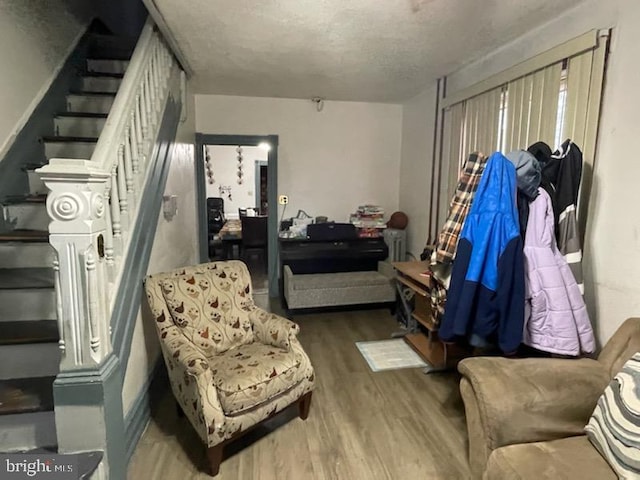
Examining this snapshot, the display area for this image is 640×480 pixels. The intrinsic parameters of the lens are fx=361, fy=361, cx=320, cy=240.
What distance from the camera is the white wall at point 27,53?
2143 millimetres

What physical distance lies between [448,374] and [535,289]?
4.11 ft

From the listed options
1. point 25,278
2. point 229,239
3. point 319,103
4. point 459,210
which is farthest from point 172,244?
point 229,239

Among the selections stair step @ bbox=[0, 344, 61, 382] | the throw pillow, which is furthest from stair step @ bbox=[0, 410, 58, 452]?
the throw pillow

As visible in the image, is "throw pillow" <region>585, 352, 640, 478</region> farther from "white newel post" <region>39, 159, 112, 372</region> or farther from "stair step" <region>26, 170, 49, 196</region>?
"stair step" <region>26, 170, 49, 196</region>

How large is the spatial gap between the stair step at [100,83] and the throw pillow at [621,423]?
12.1 feet

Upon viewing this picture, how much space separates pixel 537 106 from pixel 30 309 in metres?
3.06

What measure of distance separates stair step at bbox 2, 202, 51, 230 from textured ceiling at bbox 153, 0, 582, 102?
1.36 m

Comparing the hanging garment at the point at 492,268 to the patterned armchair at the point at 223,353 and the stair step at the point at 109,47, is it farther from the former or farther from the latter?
the stair step at the point at 109,47

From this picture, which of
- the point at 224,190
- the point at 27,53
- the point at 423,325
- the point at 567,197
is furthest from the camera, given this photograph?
the point at 224,190

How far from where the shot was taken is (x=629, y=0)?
170 cm

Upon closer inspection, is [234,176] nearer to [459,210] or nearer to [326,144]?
[326,144]

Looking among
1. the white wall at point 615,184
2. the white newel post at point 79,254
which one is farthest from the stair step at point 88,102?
the white wall at point 615,184

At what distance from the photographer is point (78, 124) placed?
263 centimetres

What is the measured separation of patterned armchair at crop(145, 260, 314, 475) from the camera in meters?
1.70
